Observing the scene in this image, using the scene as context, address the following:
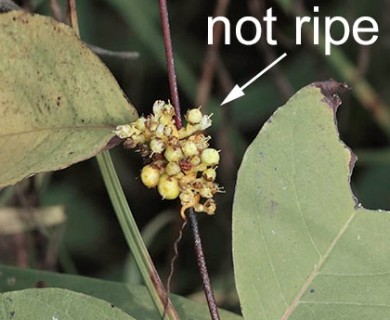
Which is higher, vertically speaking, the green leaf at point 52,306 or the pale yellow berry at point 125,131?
the pale yellow berry at point 125,131

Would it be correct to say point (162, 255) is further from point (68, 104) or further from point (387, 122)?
point (68, 104)

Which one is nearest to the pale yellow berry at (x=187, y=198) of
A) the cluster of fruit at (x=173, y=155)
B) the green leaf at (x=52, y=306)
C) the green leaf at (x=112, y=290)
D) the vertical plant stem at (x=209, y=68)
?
the cluster of fruit at (x=173, y=155)

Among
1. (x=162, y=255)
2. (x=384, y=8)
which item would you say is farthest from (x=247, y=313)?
(x=384, y=8)

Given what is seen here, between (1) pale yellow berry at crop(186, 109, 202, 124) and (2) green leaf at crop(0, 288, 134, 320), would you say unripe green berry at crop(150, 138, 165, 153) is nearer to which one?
(1) pale yellow berry at crop(186, 109, 202, 124)

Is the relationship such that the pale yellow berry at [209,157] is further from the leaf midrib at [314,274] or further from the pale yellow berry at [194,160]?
the leaf midrib at [314,274]

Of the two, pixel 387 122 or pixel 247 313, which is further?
pixel 387 122

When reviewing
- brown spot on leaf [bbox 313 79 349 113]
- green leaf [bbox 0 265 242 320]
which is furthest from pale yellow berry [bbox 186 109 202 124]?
green leaf [bbox 0 265 242 320]
